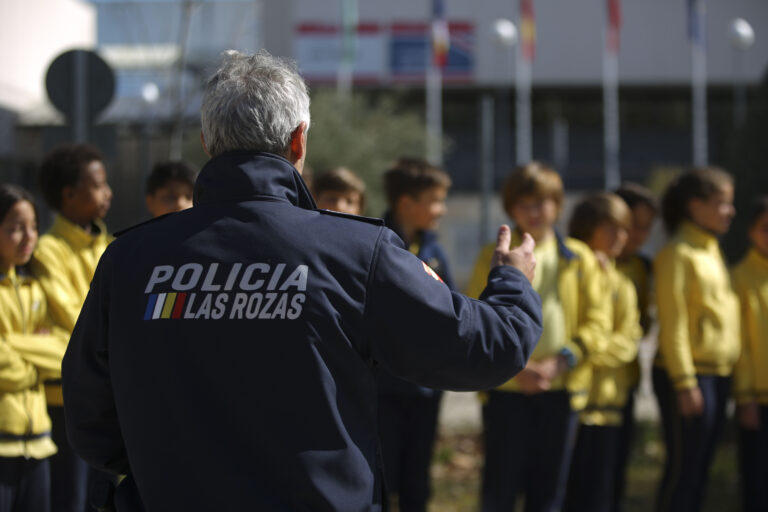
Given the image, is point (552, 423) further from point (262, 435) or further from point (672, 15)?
point (672, 15)

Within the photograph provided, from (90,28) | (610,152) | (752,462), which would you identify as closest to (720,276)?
(752,462)

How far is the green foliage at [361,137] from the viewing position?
91.9 ft

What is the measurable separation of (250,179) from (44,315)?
222 centimetres

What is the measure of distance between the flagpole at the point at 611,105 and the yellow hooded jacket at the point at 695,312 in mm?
28054

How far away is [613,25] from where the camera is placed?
3127 centimetres

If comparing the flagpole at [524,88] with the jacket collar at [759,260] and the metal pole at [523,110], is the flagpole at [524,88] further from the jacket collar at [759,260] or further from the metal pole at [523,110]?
the jacket collar at [759,260]

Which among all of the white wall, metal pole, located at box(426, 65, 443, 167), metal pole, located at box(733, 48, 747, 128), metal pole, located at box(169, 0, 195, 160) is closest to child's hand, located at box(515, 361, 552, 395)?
metal pole, located at box(169, 0, 195, 160)

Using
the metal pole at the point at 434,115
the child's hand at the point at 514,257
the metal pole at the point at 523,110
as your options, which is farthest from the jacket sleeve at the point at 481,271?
the metal pole at the point at 523,110

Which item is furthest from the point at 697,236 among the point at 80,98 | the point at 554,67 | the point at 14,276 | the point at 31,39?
the point at 554,67

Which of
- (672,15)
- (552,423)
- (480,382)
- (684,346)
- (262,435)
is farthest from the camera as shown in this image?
(672,15)

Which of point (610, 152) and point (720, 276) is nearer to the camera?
point (720, 276)

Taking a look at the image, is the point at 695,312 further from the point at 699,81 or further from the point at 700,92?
the point at 699,81

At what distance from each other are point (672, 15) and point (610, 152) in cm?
723

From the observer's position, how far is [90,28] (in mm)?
33688
